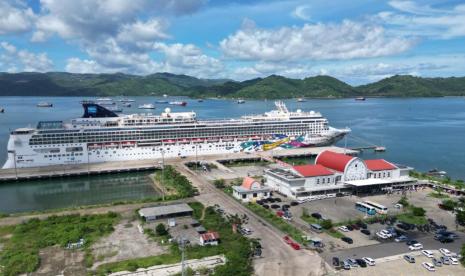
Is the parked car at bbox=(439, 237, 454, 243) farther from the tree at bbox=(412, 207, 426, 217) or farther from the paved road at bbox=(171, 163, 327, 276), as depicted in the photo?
the paved road at bbox=(171, 163, 327, 276)

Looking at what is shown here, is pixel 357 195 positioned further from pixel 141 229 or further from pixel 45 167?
pixel 45 167

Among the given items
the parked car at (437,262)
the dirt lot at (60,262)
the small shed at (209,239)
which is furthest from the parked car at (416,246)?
the dirt lot at (60,262)

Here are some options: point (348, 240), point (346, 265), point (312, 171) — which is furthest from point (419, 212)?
point (346, 265)

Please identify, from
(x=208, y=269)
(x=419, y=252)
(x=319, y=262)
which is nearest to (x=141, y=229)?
(x=208, y=269)

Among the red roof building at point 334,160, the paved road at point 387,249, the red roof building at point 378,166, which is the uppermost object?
the red roof building at point 334,160

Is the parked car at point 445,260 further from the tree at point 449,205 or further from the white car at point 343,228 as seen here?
the tree at point 449,205

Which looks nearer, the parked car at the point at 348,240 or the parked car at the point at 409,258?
the parked car at the point at 409,258

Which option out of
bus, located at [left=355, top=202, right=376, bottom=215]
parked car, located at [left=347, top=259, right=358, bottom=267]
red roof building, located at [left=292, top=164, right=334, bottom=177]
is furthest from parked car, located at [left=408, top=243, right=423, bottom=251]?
red roof building, located at [left=292, top=164, right=334, bottom=177]
